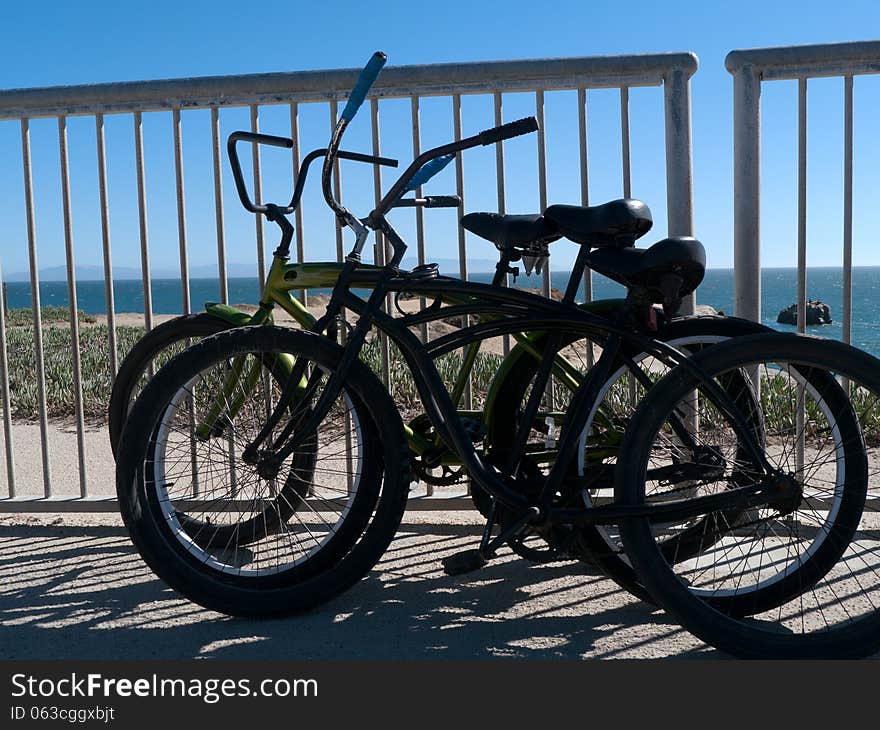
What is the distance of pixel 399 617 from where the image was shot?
10.5 feet

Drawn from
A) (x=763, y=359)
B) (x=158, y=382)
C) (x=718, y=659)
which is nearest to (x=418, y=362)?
(x=158, y=382)

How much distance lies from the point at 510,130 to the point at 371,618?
1691 mm

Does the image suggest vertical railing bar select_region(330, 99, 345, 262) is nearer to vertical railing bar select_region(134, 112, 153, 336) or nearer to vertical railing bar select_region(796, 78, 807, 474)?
vertical railing bar select_region(134, 112, 153, 336)

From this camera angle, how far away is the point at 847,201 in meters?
3.98

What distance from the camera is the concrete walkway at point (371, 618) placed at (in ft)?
9.63

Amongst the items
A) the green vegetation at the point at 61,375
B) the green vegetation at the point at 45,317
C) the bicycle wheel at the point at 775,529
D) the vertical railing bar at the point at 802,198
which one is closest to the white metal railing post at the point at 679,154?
the vertical railing bar at the point at 802,198

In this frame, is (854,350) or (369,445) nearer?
(854,350)

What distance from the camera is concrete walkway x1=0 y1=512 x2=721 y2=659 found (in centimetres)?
294

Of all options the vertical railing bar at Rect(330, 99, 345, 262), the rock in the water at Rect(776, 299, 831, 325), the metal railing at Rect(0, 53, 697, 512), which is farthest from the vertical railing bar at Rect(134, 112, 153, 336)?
the rock in the water at Rect(776, 299, 831, 325)

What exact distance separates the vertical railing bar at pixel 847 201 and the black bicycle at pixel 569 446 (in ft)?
2.73

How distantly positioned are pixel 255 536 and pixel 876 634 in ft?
7.31

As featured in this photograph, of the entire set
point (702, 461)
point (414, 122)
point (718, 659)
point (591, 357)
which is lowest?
point (718, 659)

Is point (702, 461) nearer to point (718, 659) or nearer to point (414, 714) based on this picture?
point (718, 659)

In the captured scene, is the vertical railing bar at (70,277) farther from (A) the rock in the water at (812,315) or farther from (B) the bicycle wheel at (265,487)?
(A) the rock in the water at (812,315)
